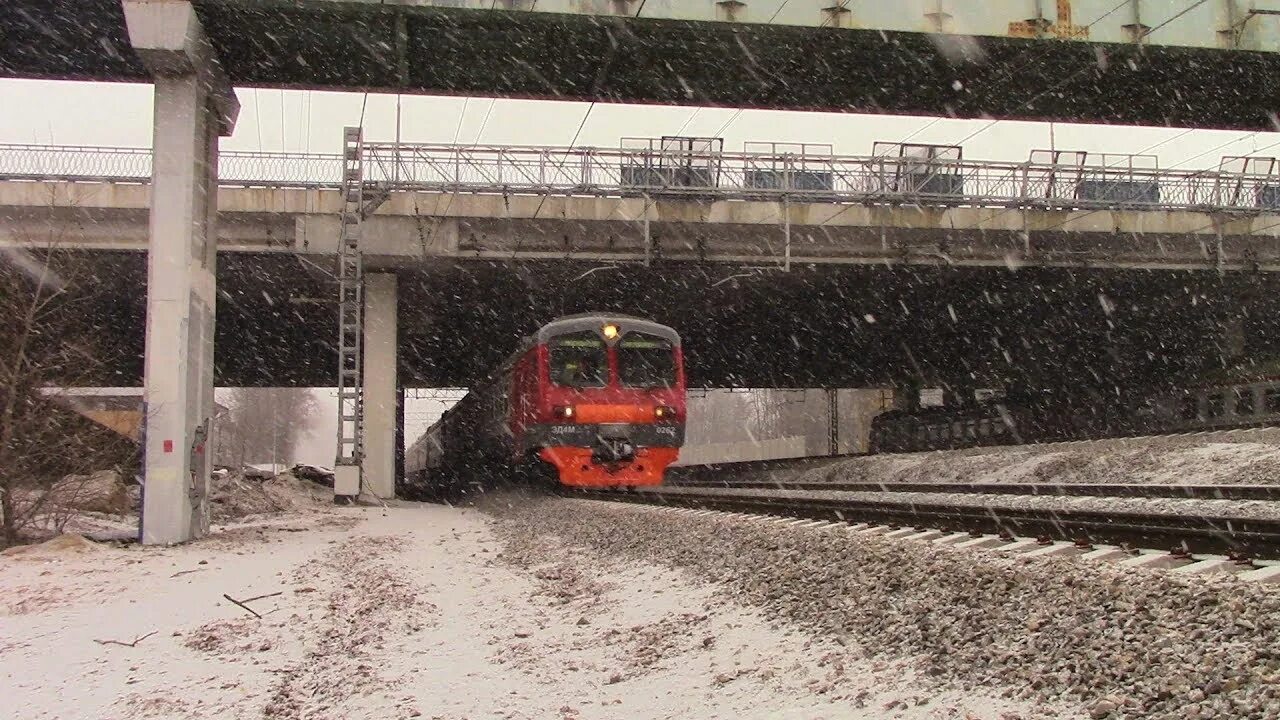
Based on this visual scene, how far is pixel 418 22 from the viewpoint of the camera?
13070mm

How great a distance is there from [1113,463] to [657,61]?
10.1 meters

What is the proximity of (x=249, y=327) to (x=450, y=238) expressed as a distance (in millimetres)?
10657

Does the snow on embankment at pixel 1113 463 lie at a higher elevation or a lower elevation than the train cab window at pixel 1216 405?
lower

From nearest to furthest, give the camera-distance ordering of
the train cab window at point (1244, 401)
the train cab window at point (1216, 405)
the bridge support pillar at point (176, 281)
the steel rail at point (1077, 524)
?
1. the steel rail at point (1077, 524)
2. the bridge support pillar at point (176, 281)
3. the train cab window at point (1244, 401)
4. the train cab window at point (1216, 405)

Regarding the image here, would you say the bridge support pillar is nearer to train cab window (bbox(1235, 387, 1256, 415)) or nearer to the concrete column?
the concrete column

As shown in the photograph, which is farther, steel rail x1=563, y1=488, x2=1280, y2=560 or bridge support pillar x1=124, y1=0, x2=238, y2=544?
bridge support pillar x1=124, y1=0, x2=238, y2=544

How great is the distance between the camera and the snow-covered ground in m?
4.94

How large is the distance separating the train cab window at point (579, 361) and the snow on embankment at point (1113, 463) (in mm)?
7468

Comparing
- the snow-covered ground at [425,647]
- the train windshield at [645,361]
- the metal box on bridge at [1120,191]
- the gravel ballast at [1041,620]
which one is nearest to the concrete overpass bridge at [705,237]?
the metal box on bridge at [1120,191]

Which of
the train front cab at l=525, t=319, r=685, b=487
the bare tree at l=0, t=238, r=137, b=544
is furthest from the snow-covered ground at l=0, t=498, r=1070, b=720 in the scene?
the train front cab at l=525, t=319, r=685, b=487

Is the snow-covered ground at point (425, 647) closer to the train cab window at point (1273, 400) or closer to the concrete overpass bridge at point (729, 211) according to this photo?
the concrete overpass bridge at point (729, 211)

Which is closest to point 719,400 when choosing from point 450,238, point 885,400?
point 885,400

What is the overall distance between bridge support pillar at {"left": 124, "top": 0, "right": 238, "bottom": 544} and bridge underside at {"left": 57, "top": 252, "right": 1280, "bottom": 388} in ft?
25.8

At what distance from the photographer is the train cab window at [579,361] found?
18672 millimetres
